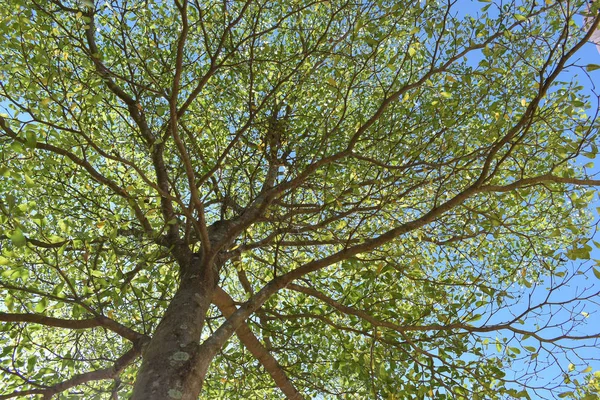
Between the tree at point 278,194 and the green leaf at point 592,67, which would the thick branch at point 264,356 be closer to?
the tree at point 278,194

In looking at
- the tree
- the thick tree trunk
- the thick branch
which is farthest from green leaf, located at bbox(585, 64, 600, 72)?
the thick branch

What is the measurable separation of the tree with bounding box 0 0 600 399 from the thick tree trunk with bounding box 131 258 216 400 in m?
0.02

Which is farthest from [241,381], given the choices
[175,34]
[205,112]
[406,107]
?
[175,34]

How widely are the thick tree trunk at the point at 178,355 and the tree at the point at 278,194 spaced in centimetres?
2

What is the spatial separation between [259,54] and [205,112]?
109cm

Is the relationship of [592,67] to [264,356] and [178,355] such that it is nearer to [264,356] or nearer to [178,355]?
[178,355]

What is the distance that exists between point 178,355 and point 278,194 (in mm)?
2710

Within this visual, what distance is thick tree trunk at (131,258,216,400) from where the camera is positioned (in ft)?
9.64

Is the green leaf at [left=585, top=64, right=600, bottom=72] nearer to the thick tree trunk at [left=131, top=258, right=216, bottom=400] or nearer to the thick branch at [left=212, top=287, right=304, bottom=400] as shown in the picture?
the thick tree trunk at [left=131, top=258, right=216, bottom=400]

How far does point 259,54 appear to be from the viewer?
6043mm

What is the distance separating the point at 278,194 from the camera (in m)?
5.56

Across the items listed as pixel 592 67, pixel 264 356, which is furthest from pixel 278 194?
pixel 592 67

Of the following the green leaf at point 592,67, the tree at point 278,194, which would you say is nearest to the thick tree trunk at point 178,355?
the tree at point 278,194

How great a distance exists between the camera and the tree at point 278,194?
359 cm
